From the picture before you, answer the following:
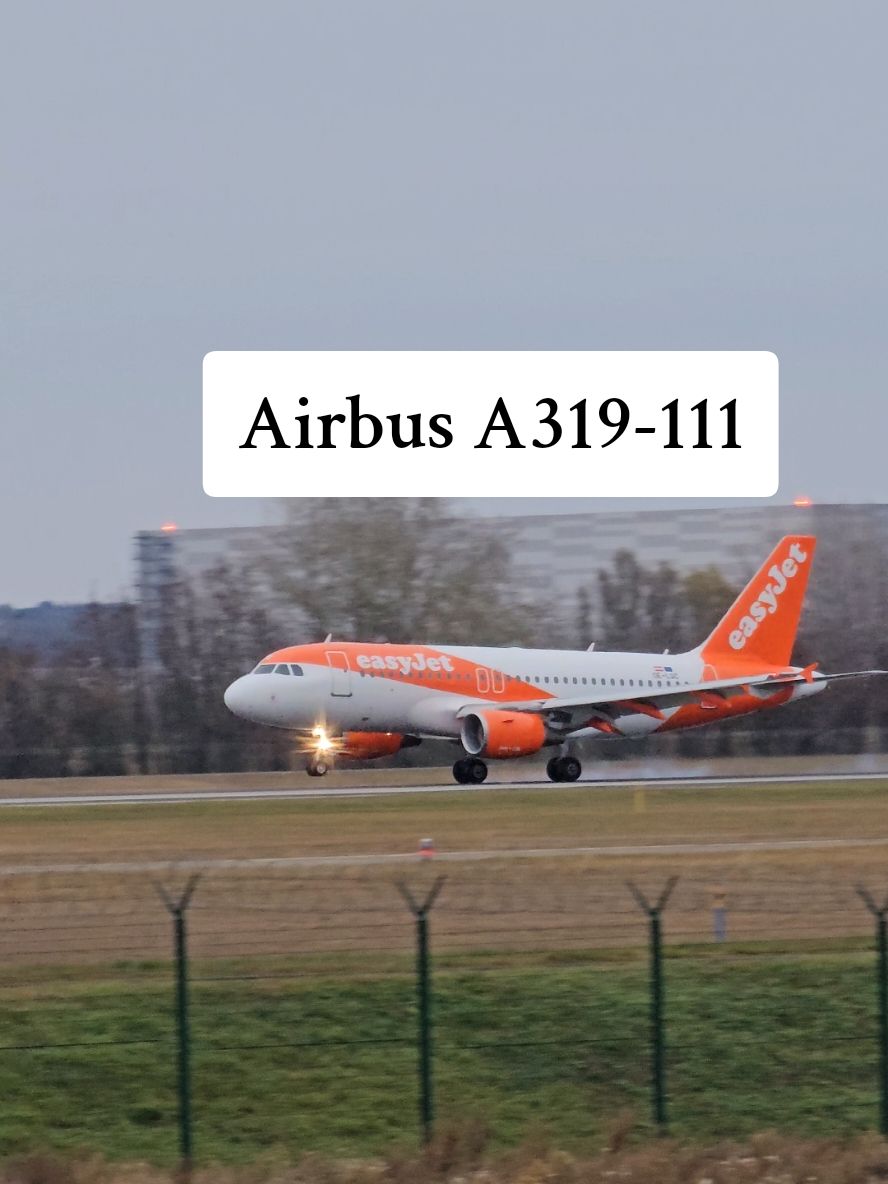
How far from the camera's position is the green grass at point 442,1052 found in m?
16.0

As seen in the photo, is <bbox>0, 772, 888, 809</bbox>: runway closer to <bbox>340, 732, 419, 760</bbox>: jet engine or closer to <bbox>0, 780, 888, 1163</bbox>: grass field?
<bbox>340, 732, 419, 760</bbox>: jet engine

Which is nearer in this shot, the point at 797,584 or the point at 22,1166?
the point at 22,1166

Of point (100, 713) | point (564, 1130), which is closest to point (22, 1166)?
point (564, 1130)

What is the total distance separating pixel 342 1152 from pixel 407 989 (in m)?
4.26

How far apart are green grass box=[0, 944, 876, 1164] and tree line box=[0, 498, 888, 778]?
46.9m

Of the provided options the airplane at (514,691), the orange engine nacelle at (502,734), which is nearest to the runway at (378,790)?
the orange engine nacelle at (502,734)

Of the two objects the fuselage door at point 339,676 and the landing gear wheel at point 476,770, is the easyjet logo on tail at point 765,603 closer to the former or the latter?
the landing gear wheel at point 476,770

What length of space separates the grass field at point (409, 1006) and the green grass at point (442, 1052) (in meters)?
0.03

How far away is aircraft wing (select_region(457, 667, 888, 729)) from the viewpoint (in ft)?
173

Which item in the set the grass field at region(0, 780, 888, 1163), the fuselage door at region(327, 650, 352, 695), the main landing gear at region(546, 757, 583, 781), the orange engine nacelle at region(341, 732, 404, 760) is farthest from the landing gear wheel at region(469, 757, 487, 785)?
the grass field at region(0, 780, 888, 1163)

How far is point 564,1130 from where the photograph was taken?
1619cm

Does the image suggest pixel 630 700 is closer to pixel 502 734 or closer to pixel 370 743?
pixel 502 734

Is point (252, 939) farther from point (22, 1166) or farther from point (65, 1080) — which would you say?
point (22, 1166)

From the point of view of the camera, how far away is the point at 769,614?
195 ft
